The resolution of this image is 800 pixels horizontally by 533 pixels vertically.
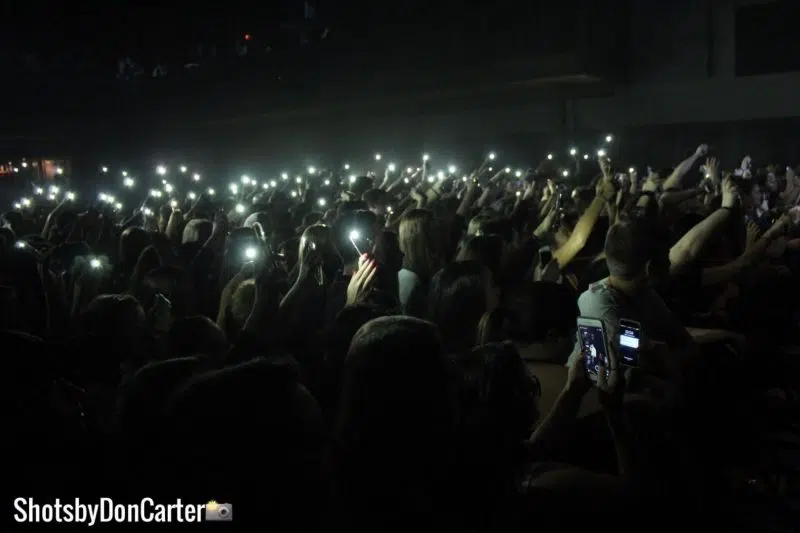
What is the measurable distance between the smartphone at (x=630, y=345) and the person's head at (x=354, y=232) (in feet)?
10.9

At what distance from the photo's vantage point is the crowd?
89.4 inches

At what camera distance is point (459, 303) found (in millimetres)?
3951

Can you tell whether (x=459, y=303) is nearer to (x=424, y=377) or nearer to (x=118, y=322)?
(x=424, y=377)

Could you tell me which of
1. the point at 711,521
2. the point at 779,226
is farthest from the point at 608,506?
the point at 779,226

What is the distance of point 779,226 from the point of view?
5234 mm

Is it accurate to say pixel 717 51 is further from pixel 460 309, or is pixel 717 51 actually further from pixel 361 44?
pixel 460 309

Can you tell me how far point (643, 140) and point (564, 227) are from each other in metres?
14.8

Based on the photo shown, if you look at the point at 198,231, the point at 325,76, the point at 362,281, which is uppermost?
the point at 325,76

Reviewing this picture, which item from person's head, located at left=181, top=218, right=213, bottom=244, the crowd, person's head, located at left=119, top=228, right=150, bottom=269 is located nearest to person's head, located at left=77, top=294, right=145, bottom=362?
the crowd

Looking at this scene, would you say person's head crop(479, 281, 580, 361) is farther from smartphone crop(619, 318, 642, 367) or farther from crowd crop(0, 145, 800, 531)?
smartphone crop(619, 318, 642, 367)

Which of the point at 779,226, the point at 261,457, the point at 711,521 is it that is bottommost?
the point at 711,521

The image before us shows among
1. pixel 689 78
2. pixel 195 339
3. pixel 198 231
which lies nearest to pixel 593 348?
pixel 195 339

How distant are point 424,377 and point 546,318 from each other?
7.37ft

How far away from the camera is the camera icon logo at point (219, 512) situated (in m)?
2.30
